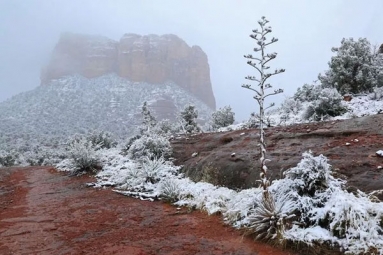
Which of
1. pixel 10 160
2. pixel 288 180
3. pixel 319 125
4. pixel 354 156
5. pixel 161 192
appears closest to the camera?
pixel 288 180

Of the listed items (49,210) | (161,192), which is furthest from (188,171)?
(49,210)

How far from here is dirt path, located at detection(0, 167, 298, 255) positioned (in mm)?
4480

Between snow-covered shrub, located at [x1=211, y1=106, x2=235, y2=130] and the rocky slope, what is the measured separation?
1058 cm

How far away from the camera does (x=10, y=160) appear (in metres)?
Answer: 24.6

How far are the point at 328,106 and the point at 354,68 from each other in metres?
5.30

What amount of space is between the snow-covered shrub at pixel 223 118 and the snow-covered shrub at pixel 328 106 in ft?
30.8

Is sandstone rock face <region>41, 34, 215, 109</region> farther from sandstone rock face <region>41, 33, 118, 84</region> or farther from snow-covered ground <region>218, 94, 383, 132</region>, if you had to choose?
snow-covered ground <region>218, 94, 383, 132</region>

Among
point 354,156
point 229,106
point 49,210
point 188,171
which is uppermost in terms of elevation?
point 229,106

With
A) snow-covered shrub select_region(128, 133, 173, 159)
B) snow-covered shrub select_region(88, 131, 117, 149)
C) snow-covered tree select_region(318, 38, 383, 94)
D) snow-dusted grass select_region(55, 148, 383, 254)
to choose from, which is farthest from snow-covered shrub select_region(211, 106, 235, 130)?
snow-dusted grass select_region(55, 148, 383, 254)

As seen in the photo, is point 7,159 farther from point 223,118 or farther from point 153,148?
point 153,148

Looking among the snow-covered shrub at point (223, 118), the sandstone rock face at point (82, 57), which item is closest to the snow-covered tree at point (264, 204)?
the snow-covered shrub at point (223, 118)

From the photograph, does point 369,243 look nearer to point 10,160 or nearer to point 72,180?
point 72,180

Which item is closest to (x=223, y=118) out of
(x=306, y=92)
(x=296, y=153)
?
(x=306, y=92)

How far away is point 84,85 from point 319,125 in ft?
204
